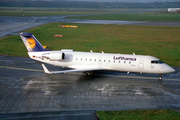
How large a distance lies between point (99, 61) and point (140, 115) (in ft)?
37.1

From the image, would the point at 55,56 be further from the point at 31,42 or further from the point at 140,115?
the point at 140,115

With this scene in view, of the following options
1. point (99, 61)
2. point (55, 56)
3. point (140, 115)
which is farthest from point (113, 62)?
point (140, 115)


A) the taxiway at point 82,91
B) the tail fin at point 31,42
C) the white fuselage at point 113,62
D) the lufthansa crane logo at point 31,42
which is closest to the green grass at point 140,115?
the taxiway at point 82,91

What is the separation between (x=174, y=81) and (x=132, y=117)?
11.9 m

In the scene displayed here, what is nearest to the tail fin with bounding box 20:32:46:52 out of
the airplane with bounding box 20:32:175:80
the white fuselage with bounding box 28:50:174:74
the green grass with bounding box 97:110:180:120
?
the airplane with bounding box 20:32:175:80

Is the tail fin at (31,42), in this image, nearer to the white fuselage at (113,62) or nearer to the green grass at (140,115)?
the white fuselage at (113,62)

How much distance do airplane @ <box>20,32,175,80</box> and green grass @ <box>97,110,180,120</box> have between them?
30.1 ft

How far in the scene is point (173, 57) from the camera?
1528 inches

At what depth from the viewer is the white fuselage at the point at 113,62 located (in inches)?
1088

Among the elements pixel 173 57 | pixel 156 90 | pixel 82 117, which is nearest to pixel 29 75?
pixel 82 117

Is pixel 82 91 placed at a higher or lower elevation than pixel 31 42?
lower

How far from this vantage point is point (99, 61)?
28.6 m

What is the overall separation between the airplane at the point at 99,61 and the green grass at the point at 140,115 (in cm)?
918

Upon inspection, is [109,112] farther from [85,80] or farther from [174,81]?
[174,81]
